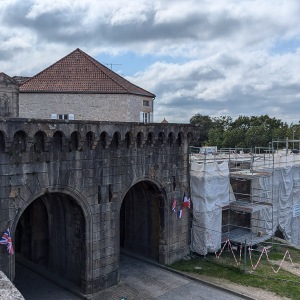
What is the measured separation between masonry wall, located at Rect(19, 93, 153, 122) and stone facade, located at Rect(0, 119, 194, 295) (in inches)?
218

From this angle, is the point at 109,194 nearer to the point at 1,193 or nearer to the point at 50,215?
the point at 50,215

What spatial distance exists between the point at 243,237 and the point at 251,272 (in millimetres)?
3758

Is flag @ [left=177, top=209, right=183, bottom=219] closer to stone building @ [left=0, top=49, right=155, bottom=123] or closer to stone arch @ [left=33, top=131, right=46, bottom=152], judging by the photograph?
stone building @ [left=0, top=49, right=155, bottom=123]

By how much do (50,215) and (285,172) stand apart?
15.2m

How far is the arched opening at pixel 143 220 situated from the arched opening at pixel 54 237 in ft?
13.9

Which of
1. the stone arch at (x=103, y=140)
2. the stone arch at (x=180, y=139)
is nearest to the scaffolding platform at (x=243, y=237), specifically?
the stone arch at (x=180, y=139)

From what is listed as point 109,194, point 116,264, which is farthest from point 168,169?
point 116,264

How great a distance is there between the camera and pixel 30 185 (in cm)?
1331

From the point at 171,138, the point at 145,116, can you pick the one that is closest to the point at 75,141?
the point at 171,138

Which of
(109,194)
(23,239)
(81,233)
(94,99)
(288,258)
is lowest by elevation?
(288,258)

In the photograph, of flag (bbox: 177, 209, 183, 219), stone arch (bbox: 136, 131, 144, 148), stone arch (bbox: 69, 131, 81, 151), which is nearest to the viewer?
stone arch (bbox: 69, 131, 81, 151)

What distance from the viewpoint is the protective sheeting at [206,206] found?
19859 mm

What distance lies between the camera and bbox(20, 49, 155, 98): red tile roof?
76.8 feet

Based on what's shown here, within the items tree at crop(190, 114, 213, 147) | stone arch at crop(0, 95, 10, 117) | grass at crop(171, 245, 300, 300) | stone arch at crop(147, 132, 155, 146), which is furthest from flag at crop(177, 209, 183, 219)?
tree at crop(190, 114, 213, 147)
